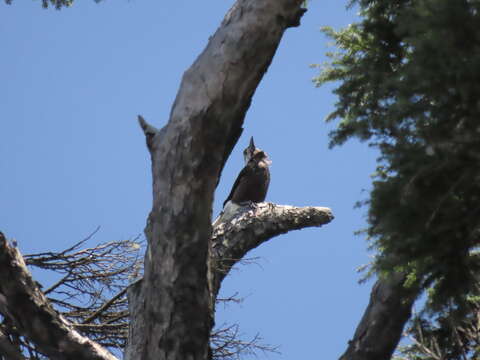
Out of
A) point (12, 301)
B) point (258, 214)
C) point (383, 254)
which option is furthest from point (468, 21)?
point (258, 214)

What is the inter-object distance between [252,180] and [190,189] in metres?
4.24

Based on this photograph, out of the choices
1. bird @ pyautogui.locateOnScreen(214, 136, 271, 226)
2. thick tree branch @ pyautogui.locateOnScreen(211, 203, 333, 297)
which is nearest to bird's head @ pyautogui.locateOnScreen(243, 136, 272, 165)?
bird @ pyautogui.locateOnScreen(214, 136, 271, 226)

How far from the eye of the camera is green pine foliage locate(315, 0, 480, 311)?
8.87 ft

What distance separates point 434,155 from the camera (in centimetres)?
273

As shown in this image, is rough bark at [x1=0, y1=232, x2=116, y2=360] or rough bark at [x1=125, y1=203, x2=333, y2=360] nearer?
rough bark at [x1=0, y1=232, x2=116, y2=360]

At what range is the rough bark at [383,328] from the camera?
3.80 m

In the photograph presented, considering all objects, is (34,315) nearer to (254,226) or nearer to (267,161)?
(254,226)

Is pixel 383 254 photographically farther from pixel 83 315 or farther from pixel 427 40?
pixel 83 315

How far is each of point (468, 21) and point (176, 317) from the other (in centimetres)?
209

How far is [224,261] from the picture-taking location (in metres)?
5.15

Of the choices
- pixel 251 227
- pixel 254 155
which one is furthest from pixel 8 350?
pixel 254 155

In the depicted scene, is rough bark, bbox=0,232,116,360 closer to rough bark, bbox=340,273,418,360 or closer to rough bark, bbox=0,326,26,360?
rough bark, bbox=0,326,26,360

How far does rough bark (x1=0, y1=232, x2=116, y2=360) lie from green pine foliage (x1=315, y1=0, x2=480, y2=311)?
175cm

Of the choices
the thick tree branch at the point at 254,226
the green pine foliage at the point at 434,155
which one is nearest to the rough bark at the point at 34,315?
the thick tree branch at the point at 254,226
